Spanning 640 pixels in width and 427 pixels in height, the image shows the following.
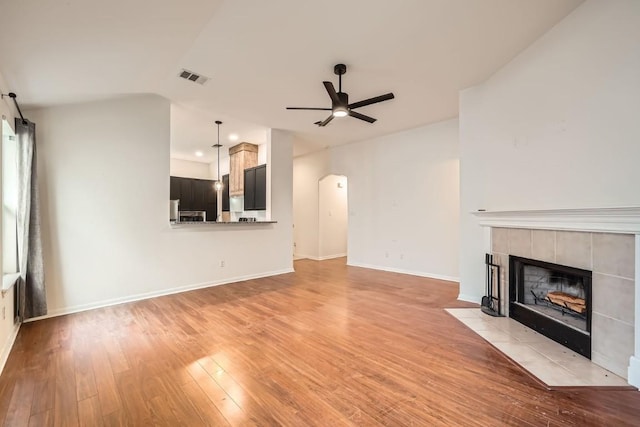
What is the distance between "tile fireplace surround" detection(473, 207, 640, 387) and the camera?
188 centimetres

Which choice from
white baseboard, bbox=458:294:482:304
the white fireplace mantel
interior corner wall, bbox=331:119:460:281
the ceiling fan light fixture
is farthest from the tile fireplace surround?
interior corner wall, bbox=331:119:460:281

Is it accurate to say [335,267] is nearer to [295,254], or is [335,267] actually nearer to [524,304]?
[295,254]

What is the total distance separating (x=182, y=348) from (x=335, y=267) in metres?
4.10

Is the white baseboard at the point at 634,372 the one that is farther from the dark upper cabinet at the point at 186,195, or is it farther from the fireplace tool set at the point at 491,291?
the dark upper cabinet at the point at 186,195

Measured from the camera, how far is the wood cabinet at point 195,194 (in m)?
7.69

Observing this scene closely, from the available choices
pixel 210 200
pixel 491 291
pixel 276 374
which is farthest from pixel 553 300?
pixel 210 200

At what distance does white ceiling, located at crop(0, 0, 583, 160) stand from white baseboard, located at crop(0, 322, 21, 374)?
2.26 meters

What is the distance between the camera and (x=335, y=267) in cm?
619

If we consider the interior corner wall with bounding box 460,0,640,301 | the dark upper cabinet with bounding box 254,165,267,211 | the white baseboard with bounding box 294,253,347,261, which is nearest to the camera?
the interior corner wall with bounding box 460,0,640,301

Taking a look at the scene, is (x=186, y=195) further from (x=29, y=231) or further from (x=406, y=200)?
(x=406, y=200)

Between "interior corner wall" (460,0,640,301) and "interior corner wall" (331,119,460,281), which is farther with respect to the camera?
"interior corner wall" (331,119,460,281)

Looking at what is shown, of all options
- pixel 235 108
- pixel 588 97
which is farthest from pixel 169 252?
pixel 588 97

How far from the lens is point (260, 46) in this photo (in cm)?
273

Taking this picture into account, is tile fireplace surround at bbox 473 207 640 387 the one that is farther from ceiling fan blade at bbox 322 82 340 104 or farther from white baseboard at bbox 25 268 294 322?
white baseboard at bbox 25 268 294 322
